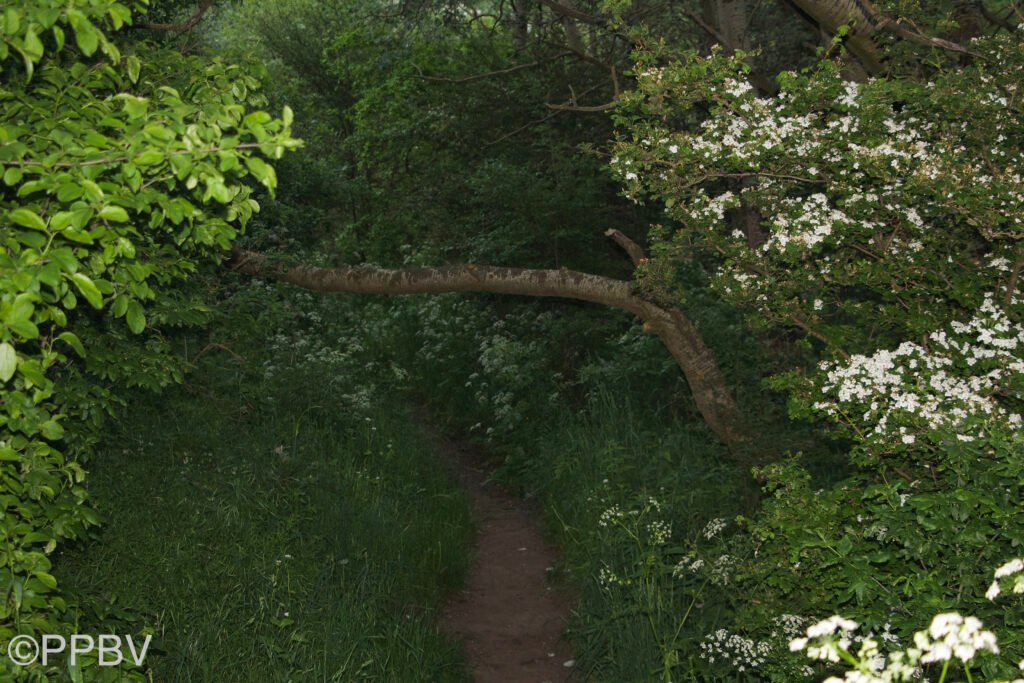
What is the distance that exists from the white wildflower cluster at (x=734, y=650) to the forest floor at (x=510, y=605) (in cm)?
119

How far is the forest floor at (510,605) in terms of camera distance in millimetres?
6855

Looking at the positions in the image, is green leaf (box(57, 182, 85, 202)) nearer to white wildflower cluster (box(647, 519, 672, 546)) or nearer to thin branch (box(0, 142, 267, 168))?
thin branch (box(0, 142, 267, 168))

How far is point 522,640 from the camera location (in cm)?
724

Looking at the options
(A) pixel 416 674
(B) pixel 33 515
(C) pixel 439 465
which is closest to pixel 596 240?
(C) pixel 439 465

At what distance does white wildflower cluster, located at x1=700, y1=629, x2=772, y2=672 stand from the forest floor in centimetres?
119

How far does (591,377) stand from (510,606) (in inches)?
123

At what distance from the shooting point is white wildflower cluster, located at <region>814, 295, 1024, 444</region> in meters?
4.54

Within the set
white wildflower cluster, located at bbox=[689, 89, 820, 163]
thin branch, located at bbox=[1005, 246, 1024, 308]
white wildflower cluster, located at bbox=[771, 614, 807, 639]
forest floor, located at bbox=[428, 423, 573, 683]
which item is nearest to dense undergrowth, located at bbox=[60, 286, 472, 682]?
forest floor, located at bbox=[428, 423, 573, 683]

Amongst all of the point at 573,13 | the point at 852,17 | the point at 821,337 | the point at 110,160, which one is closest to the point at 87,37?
the point at 110,160

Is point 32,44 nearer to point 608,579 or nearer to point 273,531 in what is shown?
point 273,531

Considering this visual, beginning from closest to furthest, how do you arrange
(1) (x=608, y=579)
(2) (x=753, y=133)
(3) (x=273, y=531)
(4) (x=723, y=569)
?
(2) (x=753, y=133) → (4) (x=723, y=569) → (1) (x=608, y=579) → (3) (x=273, y=531)

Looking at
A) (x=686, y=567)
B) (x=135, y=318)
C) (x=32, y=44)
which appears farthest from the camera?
(x=686, y=567)

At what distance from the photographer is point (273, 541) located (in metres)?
6.72

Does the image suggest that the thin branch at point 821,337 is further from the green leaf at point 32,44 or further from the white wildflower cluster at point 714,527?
the green leaf at point 32,44
